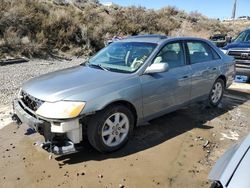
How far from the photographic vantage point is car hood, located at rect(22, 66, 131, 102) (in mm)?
4095

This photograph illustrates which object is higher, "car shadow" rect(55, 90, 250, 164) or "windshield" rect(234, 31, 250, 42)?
"windshield" rect(234, 31, 250, 42)

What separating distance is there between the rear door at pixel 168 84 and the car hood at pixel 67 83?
0.48 metres

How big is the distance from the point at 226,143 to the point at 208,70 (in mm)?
1696

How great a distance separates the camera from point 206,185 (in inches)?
150

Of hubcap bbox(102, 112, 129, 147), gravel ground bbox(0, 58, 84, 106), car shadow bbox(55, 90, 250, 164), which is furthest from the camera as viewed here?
gravel ground bbox(0, 58, 84, 106)

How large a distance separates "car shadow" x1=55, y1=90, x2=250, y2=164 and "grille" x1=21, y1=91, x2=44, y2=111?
0.81 meters

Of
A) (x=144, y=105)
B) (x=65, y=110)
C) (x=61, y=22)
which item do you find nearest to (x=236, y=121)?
(x=144, y=105)

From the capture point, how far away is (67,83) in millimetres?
4391

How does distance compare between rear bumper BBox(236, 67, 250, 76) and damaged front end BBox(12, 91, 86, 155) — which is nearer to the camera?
damaged front end BBox(12, 91, 86, 155)

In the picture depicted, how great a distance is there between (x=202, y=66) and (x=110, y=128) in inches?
102

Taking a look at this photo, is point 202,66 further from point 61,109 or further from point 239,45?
point 239,45

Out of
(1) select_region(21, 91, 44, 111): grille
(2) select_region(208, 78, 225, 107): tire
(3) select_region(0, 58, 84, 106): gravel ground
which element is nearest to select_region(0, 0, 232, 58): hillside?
(3) select_region(0, 58, 84, 106): gravel ground

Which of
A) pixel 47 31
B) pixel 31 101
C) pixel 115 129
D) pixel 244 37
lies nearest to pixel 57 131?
pixel 31 101

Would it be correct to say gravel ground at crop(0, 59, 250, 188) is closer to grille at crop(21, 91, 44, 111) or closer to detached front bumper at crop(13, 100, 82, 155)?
detached front bumper at crop(13, 100, 82, 155)
